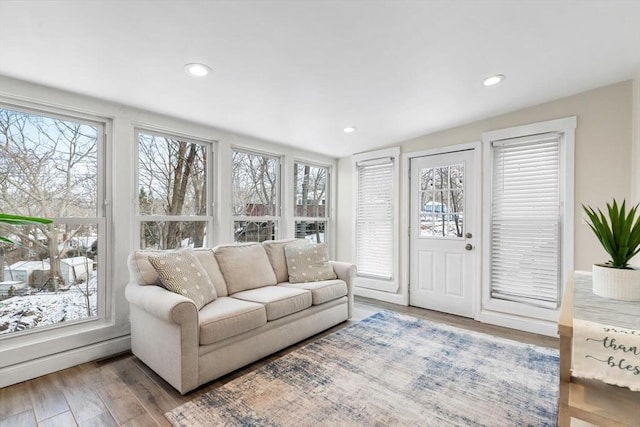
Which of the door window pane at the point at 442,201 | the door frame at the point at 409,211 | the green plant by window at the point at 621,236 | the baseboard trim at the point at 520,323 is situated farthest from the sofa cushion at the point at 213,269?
the baseboard trim at the point at 520,323

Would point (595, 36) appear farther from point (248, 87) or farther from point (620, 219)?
point (248, 87)

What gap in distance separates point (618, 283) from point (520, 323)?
2.17 meters

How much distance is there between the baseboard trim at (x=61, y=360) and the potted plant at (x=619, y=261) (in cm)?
332

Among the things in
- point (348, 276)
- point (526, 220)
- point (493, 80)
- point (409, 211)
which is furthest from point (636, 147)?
point (348, 276)

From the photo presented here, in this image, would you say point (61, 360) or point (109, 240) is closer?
point (61, 360)

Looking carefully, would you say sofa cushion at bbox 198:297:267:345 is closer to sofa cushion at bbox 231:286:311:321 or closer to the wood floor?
sofa cushion at bbox 231:286:311:321

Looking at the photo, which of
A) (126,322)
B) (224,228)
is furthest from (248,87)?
(126,322)

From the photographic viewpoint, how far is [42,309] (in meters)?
2.30

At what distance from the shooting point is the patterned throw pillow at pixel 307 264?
326 cm

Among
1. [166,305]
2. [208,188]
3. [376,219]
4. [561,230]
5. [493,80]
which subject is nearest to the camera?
[166,305]

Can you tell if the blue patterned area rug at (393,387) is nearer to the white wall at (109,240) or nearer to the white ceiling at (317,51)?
the white wall at (109,240)

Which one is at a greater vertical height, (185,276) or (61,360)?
(185,276)

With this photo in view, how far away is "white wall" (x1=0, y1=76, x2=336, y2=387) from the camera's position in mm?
2113

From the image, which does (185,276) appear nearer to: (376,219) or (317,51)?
(317,51)
